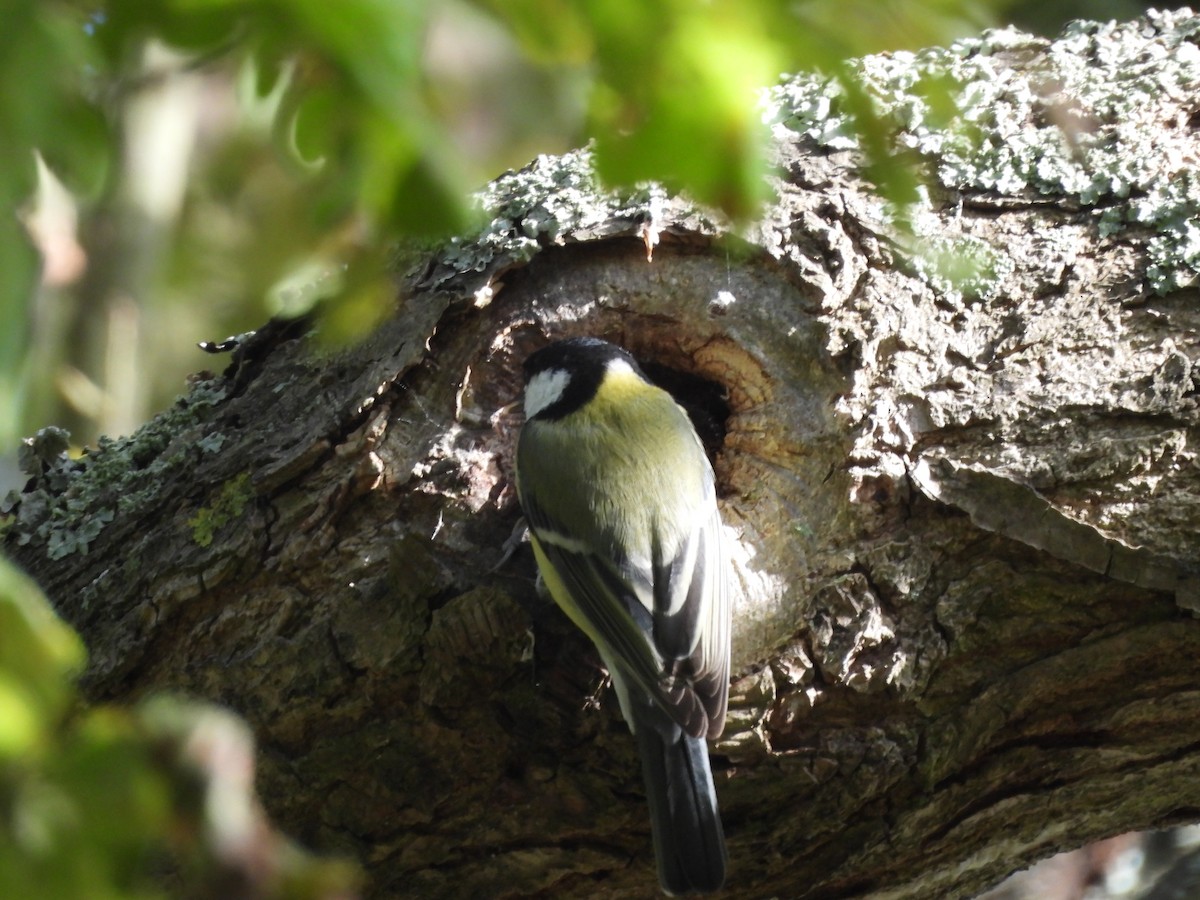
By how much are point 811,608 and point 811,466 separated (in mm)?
314

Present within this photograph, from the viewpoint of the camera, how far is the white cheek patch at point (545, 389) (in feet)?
9.02

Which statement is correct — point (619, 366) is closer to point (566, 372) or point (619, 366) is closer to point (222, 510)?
point (566, 372)

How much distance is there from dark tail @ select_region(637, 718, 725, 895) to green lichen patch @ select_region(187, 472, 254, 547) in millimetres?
948

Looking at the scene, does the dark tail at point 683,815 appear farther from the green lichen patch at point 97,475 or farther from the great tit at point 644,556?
the green lichen patch at point 97,475

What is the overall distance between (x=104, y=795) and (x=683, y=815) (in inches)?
54.9

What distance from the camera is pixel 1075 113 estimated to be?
244cm

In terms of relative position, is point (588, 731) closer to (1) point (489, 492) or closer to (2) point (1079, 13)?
(1) point (489, 492)

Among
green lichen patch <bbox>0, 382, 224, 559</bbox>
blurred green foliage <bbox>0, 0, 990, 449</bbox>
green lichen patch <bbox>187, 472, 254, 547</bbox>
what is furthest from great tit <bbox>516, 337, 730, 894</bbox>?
blurred green foliage <bbox>0, 0, 990, 449</bbox>

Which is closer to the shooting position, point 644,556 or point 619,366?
point 644,556

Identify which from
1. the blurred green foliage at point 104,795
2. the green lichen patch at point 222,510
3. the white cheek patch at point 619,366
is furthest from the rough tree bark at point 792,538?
the blurred green foliage at point 104,795

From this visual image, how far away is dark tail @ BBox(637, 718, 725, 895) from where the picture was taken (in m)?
2.08

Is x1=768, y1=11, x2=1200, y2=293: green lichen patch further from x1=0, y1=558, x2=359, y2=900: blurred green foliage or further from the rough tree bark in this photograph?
x1=0, y1=558, x2=359, y2=900: blurred green foliage

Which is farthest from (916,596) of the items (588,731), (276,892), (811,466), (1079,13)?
(1079,13)

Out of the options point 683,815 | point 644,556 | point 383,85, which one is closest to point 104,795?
point 383,85
